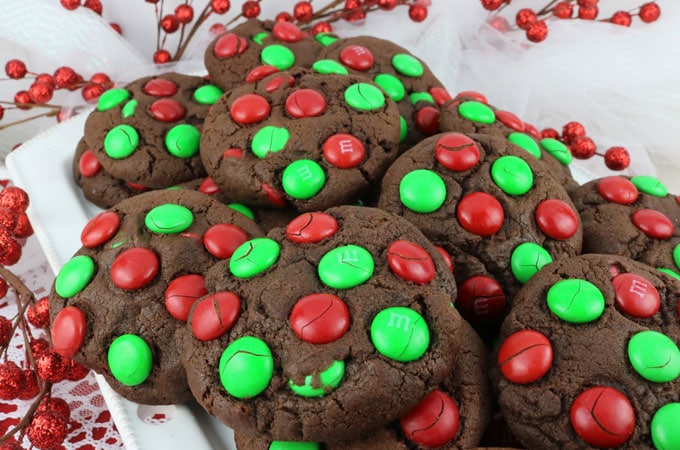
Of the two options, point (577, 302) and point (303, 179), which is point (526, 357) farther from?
point (303, 179)

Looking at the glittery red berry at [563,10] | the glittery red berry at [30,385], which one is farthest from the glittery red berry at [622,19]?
the glittery red berry at [30,385]

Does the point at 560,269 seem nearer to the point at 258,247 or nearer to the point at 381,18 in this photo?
the point at 258,247

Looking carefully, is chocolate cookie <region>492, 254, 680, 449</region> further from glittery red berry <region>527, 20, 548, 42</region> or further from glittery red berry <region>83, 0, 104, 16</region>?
glittery red berry <region>83, 0, 104, 16</region>

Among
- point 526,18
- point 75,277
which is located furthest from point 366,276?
point 526,18

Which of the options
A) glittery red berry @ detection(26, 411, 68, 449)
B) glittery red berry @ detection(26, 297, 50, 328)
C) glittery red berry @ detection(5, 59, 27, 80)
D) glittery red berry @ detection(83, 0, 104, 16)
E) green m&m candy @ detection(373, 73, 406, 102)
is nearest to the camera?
glittery red berry @ detection(26, 411, 68, 449)

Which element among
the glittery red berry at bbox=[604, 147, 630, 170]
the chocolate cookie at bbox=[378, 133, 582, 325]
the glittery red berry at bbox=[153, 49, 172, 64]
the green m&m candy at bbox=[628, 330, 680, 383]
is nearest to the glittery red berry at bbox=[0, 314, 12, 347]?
the chocolate cookie at bbox=[378, 133, 582, 325]

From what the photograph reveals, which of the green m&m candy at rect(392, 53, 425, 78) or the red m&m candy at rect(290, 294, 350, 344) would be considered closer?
the red m&m candy at rect(290, 294, 350, 344)

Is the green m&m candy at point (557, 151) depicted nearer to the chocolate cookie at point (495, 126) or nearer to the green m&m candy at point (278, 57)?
the chocolate cookie at point (495, 126)
